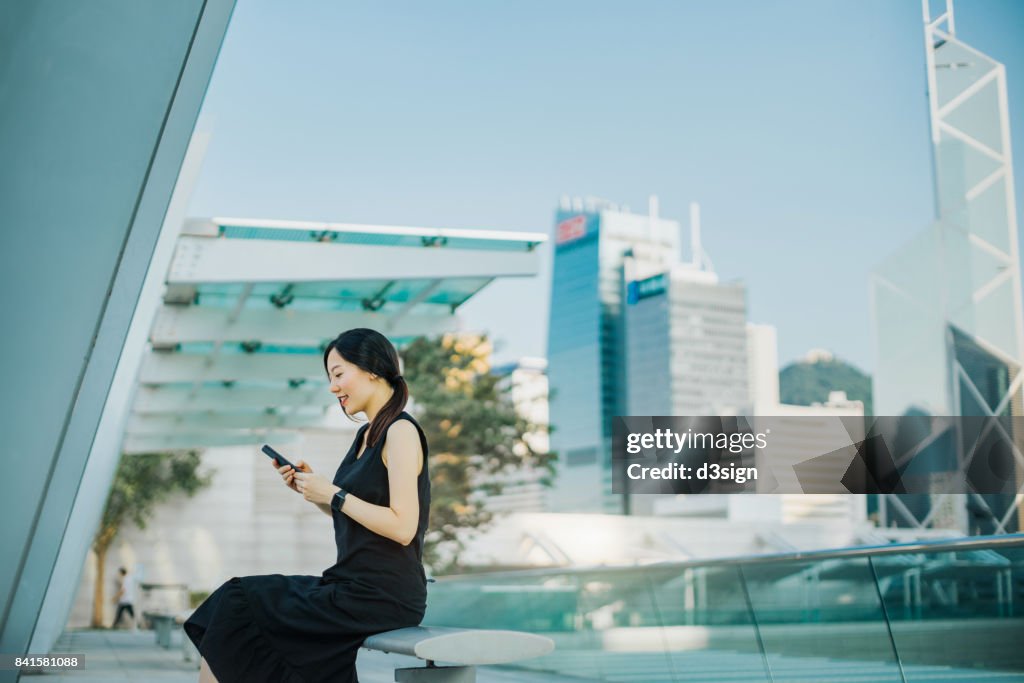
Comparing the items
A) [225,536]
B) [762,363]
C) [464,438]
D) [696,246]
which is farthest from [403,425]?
[762,363]

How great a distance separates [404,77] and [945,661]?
75.4m

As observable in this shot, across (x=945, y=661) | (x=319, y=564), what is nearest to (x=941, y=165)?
(x=319, y=564)

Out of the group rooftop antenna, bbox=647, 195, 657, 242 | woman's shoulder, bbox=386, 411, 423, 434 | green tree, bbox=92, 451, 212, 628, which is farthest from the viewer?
rooftop antenna, bbox=647, 195, 657, 242

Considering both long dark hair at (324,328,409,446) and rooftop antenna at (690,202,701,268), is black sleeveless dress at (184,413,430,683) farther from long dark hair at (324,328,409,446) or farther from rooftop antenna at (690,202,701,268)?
rooftop antenna at (690,202,701,268)

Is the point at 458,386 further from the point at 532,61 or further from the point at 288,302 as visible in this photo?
the point at 532,61

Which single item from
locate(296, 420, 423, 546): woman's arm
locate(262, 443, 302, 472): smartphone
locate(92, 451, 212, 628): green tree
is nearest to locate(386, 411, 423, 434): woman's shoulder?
locate(296, 420, 423, 546): woman's arm

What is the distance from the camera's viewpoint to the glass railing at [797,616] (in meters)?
4.72

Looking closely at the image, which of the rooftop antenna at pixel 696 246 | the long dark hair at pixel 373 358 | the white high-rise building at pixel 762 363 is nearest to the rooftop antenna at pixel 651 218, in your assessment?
the rooftop antenna at pixel 696 246

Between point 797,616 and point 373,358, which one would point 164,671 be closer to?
point 797,616

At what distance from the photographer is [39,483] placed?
2.84m

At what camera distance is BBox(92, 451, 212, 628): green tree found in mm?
25752

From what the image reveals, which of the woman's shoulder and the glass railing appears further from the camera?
the glass railing

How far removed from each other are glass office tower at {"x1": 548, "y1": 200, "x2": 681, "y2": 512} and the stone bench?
110 metres

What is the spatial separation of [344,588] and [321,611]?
0.25ft
